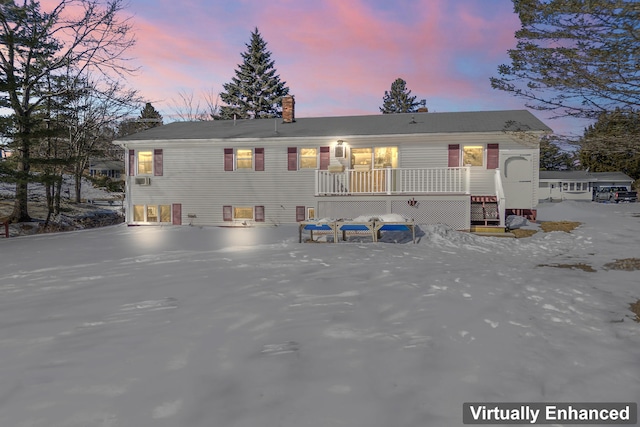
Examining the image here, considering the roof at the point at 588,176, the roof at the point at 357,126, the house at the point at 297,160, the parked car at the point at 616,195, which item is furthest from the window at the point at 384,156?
the roof at the point at 588,176

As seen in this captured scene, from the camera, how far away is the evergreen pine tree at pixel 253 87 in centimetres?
4059

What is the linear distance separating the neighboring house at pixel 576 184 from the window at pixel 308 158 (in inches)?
1448

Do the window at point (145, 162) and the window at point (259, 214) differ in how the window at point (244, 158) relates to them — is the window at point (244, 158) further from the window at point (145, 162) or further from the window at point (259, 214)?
the window at point (145, 162)

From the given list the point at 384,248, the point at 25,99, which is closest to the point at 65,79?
the point at 25,99

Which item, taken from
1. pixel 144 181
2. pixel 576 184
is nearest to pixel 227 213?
pixel 144 181

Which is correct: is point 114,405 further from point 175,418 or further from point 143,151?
point 143,151

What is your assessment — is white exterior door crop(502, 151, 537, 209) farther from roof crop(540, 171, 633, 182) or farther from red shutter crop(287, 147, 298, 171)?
roof crop(540, 171, 633, 182)

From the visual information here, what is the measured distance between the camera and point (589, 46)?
8602 millimetres

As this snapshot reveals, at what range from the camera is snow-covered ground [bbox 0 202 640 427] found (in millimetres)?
2711

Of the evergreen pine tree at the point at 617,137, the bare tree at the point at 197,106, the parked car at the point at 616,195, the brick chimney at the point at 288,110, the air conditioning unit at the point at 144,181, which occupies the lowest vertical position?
the parked car at the point at 616,195

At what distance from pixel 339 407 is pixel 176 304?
316 centimetres

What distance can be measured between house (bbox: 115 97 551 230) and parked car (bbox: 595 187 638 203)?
26.6m

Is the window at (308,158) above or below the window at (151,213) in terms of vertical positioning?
above

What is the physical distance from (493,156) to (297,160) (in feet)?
29.0
